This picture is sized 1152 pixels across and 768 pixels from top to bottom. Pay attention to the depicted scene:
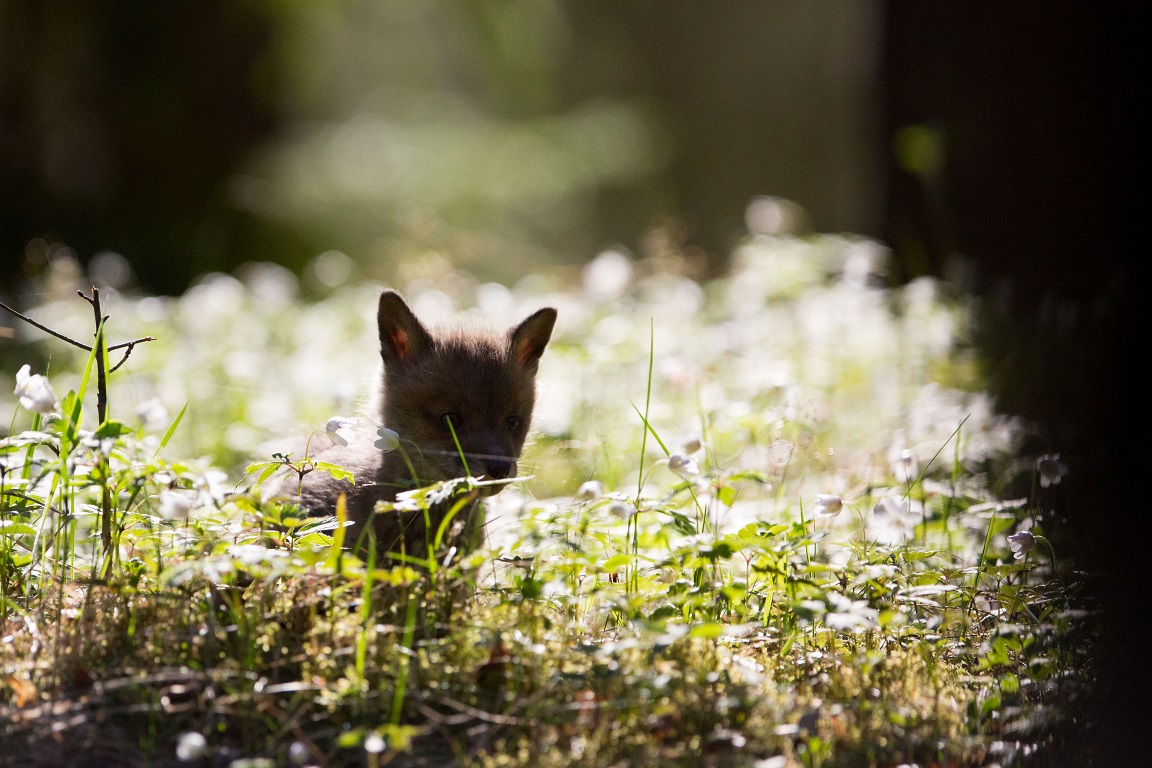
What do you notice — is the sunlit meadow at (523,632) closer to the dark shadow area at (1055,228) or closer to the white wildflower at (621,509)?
the white wildflower at (621,509)

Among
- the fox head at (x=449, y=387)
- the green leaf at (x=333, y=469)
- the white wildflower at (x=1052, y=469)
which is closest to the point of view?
the green leaf at (x=333, y=469)

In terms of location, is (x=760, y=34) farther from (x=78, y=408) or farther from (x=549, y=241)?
(x=78, y=408)

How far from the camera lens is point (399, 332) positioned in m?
4.48

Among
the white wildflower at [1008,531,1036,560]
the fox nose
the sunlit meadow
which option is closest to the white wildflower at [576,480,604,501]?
the sunlit meadow

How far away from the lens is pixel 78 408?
2.74 meters

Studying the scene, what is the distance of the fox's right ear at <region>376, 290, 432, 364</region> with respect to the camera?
14.3 ft

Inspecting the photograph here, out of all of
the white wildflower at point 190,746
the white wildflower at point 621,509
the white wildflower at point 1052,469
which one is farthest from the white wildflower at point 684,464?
the white wildflower at point 190,746

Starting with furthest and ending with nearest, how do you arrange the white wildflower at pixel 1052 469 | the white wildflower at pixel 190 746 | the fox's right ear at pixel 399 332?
1. the fox's right ear at pixel 399 332
2. the white wildflower at pixel 1052 469
3. the white wildflower at pixel 190 746

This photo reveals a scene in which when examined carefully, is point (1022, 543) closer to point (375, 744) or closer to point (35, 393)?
point (375, 744)

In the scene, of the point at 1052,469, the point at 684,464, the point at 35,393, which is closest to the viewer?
the point at 35,393

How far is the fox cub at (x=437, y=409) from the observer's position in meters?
3.89

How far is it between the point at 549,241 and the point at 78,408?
818 inches

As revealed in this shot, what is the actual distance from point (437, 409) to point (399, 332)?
451 mm

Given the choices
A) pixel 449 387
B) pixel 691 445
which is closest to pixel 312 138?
pixel 449 387
